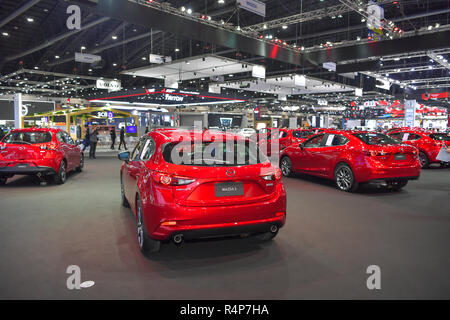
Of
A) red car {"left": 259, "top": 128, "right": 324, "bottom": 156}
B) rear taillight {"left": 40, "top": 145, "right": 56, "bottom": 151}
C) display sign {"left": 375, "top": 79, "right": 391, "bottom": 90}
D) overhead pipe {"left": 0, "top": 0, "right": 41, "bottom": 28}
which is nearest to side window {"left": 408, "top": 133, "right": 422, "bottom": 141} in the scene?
red car {"left": 259, "top": 128, "right": 324, "bottom": 156}

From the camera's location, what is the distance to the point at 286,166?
9930 mm

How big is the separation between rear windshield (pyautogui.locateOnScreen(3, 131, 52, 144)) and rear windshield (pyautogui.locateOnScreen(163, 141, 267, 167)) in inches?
241

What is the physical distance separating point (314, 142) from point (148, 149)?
577 centimetres

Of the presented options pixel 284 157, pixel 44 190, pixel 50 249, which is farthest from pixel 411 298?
pixel 44 190

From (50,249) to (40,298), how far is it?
1315 mm

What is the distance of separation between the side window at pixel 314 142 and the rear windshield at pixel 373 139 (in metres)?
1.12

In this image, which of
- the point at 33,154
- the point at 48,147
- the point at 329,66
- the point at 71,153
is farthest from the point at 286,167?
the point at 329,66

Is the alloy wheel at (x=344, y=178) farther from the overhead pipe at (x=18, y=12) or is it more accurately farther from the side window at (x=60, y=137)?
the overhead pipe at (x=18, y=12)

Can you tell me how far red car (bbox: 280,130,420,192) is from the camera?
280 inches

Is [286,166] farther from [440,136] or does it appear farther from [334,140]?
[440,136]

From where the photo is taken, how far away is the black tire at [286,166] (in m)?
9.78

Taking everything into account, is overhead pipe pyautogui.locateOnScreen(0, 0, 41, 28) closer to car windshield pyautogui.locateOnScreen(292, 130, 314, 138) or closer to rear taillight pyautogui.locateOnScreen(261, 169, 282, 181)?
car windshield pyautogui.locateOnScreen(292, 130, 314, 138)

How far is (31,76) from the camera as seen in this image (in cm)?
3234
